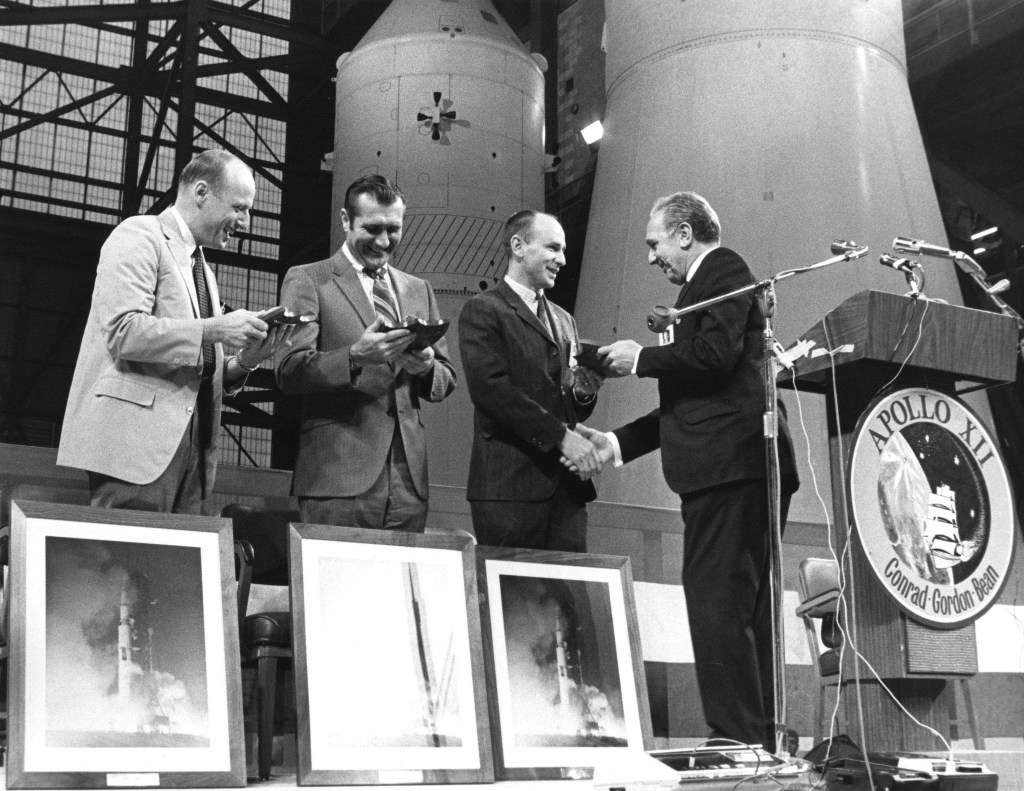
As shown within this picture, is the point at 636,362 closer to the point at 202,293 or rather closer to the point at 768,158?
the point at 202,293

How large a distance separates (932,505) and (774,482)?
1.04 feet

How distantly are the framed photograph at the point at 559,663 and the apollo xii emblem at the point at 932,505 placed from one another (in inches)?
26.9

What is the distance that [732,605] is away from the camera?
2.57m

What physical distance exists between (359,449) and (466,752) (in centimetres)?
79

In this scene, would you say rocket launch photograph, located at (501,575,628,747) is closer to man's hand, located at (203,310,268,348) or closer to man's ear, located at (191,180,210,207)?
man's hand, located at (203,310,268,348)

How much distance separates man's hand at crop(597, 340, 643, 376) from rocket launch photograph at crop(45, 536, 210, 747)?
1160 millimetres

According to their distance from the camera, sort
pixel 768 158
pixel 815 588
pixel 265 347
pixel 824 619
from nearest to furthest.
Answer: pixel 265 347 → pixel 824 619 → pixel 815 588 → pixel 768 158

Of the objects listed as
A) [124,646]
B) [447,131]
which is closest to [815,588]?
[124,646]

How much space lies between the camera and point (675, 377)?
9.16 feet

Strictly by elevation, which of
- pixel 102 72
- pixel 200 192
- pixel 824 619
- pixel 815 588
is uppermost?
pixel 102 72

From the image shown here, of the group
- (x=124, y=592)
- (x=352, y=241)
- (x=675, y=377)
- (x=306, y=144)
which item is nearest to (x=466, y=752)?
(x=124, y=592)

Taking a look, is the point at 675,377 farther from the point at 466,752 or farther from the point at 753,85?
the point at 753,85

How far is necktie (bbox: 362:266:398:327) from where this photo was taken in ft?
9.84

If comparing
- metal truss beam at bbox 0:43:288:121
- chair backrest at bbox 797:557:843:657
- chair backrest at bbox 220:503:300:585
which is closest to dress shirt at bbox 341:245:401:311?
chair backrest at bbox 220:503:300:585
